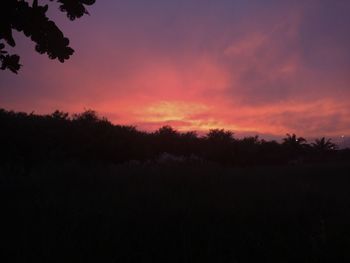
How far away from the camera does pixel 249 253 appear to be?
7492 millimetres

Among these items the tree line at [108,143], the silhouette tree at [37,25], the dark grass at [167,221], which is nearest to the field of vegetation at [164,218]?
the dark grass at [167,221]

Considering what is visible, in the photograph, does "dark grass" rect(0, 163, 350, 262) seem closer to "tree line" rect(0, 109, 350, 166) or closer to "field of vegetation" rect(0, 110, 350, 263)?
"field of vegetation" rect(0, 110, 350, 263)

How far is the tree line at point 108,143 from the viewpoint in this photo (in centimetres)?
2577

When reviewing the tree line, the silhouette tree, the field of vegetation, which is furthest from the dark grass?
the tree line

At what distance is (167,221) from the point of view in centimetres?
901

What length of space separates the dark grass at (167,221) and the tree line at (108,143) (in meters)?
9.82

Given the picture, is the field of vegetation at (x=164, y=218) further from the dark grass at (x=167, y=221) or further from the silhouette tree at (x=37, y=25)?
the silhouette tree at (x=37, y=25)

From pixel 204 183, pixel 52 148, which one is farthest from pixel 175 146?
pixel 204 183

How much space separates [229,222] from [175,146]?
28.4 metres

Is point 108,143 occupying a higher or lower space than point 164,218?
higher

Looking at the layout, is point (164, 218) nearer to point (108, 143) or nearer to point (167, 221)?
point (167, 221)

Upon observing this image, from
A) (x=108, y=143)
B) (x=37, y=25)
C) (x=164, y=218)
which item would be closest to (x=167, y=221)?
(x=164, y=218)

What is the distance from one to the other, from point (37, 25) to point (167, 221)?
247 inches

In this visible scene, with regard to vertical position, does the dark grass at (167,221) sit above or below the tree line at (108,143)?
below
